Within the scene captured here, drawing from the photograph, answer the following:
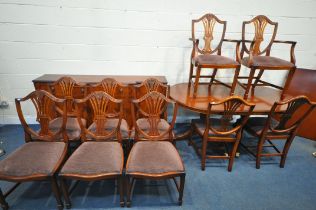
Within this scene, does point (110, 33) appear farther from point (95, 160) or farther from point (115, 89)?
point (95, 160)

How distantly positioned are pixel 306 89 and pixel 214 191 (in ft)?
7.11

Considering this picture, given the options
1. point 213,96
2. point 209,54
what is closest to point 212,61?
point 209,54

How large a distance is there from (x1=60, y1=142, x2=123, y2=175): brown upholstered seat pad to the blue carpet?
0.43 m

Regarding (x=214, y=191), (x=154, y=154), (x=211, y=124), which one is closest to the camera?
(x=154, y=154)

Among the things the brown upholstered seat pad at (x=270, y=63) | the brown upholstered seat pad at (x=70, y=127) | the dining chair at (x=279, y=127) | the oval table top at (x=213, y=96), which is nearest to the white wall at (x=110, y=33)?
the oval table top at (x=213, y=96)

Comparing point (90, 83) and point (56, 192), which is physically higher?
point (90, 83)

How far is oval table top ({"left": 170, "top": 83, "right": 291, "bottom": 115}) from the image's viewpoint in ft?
7.23

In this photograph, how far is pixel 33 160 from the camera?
1646 millimetres

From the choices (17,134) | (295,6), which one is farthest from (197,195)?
(295,6)

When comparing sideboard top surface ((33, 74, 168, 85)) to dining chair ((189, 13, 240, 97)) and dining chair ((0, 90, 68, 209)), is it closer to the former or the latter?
dining chair ((189, 13, 240, 97))

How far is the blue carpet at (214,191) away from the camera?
5.98 feet

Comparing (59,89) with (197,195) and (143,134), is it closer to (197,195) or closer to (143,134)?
(143,134)

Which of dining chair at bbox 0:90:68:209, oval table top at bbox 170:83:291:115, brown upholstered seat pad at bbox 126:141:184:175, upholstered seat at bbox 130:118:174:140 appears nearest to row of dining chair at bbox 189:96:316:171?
oval table top at bbox 170:83:291:115

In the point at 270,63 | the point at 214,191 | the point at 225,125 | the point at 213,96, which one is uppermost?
the point at 270,63
